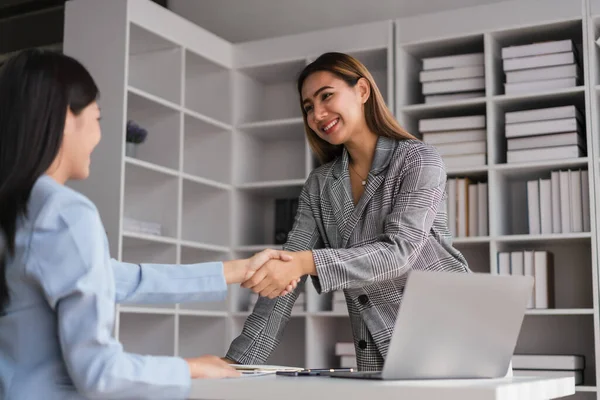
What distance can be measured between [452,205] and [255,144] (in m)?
1.25

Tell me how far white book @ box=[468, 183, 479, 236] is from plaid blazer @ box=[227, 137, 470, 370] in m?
1.71

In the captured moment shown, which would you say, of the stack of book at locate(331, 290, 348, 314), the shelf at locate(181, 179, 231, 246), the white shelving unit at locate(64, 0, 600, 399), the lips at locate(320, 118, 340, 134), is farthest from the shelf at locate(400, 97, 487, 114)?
the lips at locate(320, 118, 340, 134)

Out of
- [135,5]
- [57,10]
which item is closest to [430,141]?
[135,5]

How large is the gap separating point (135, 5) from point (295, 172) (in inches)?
50.5

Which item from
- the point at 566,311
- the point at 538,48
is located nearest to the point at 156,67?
the point at 538,48

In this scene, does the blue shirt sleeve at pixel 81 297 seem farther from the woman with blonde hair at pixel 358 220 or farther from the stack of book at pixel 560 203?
the stack of book at pixel 560 203

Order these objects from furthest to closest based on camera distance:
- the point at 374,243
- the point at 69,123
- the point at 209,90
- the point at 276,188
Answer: the point at 209,90 → the point at 276,188 → the point at 374,243 → the point at 69,123

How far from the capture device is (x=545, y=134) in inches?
149

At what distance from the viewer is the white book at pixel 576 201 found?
3693 mm

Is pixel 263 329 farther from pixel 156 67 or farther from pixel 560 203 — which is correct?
pixel 156 67

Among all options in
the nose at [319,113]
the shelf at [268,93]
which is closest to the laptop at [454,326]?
the nose at [319,113]

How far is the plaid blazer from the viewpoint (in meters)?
1.91

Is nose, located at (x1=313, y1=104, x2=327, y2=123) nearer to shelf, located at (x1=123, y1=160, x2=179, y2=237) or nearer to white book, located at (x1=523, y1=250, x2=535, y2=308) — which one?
white book, located at (x1=523, y1=250, x2=535, y2=308)

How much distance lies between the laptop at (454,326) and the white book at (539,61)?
2486 mm
